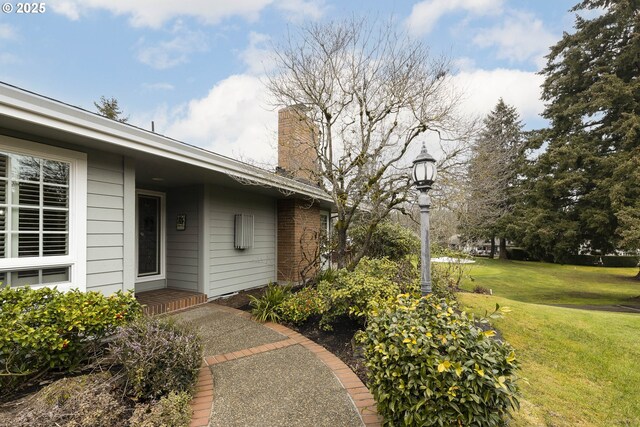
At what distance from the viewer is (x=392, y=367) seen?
7.98 ft

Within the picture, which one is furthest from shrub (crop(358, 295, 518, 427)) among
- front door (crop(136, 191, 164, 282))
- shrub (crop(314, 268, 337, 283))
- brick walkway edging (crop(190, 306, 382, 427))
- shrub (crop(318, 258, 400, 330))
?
front door (crop(136, 191, 164, 282))

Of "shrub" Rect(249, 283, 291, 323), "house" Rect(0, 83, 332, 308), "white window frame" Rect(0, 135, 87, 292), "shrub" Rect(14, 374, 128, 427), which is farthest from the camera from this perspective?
"shrub" Rect(249, 283, 291, 323)

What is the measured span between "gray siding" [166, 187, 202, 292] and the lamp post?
4730 mm

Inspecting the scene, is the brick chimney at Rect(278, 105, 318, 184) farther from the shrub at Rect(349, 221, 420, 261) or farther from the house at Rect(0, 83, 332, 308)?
the shrub at Rect(349, 221, 420, 261)

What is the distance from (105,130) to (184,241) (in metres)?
3.54

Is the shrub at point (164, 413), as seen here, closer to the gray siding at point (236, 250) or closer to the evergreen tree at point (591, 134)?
the gray siding at point (236, 250)

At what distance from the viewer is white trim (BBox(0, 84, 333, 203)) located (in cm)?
299

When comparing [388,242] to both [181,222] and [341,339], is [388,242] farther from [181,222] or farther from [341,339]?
[181,222]

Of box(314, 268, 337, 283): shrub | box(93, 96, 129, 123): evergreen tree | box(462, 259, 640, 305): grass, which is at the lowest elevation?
box(462, 259, 640, 305): grass

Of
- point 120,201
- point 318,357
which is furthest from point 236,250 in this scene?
point 318,357

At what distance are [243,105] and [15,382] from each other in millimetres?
7640

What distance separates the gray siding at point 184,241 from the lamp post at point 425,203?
15.5 feet

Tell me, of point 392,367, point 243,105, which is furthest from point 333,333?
point 243,105

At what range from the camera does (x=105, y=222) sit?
437cm
